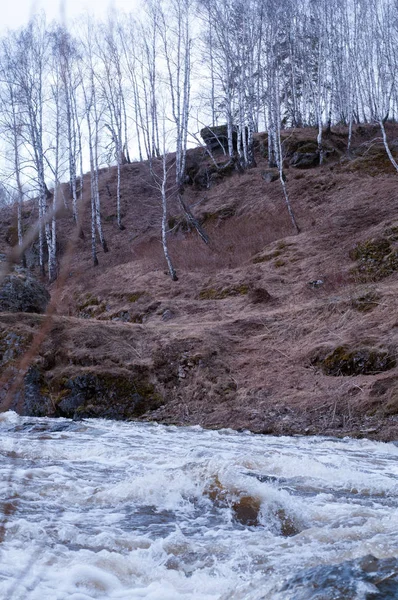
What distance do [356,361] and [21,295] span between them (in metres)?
7.49

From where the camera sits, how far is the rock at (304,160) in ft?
77.3

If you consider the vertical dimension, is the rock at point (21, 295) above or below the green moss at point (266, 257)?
below

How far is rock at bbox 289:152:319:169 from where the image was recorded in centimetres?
2356

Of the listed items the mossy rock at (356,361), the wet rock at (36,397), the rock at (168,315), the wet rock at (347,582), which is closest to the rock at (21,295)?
the wet rock at (36,397)

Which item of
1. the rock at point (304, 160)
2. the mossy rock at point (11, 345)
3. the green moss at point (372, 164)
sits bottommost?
the mossy rock at point (11, 345)

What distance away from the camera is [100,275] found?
1969cm

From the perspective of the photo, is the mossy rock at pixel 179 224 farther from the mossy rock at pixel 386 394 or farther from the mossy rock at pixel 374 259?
the mossy rock at pixel 386 394

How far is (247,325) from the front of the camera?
11461mm

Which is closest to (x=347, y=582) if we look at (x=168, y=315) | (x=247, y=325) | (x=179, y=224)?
(x=247, y=325)

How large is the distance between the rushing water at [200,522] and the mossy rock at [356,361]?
2.17 metres

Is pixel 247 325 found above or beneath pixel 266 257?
beneath

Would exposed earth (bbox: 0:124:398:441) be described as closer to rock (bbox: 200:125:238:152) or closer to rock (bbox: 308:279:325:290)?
rock (bbox: 308:279:325:290)

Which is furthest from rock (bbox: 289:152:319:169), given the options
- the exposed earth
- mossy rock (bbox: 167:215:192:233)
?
mossy rock (bbox: 167:215:192:233)

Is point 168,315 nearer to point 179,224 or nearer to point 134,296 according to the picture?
point 134,296
